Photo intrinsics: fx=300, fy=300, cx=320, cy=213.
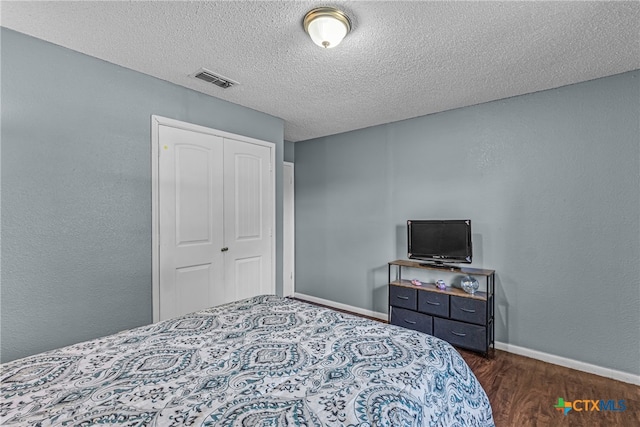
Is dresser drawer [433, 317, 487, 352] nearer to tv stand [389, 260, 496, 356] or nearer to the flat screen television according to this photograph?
tv stand [389, 260, 496, 356]

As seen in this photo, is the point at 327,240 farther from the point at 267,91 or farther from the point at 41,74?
the point at 41,74

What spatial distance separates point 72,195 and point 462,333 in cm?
335

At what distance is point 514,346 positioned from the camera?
2.87m

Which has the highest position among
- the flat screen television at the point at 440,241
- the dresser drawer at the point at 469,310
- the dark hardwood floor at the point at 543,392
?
the flat screen television at the point at 440,241

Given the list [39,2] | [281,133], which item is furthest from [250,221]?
[39,2]

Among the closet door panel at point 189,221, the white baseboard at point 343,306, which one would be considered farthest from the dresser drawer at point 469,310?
the closet door panel at point 189,221

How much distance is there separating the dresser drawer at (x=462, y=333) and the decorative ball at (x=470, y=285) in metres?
0.32

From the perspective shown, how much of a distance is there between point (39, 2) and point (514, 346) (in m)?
4.31

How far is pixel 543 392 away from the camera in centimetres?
223

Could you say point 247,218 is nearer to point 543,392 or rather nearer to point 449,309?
point 449,309

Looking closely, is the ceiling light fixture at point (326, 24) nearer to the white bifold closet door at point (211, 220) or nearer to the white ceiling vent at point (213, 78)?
the white ceiling vent at point (213, 78)

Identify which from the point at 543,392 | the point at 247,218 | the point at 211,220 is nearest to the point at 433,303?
the point at 543,392

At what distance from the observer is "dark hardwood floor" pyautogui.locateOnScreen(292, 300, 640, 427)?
194 centimetres

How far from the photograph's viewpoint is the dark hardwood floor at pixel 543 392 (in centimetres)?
194
